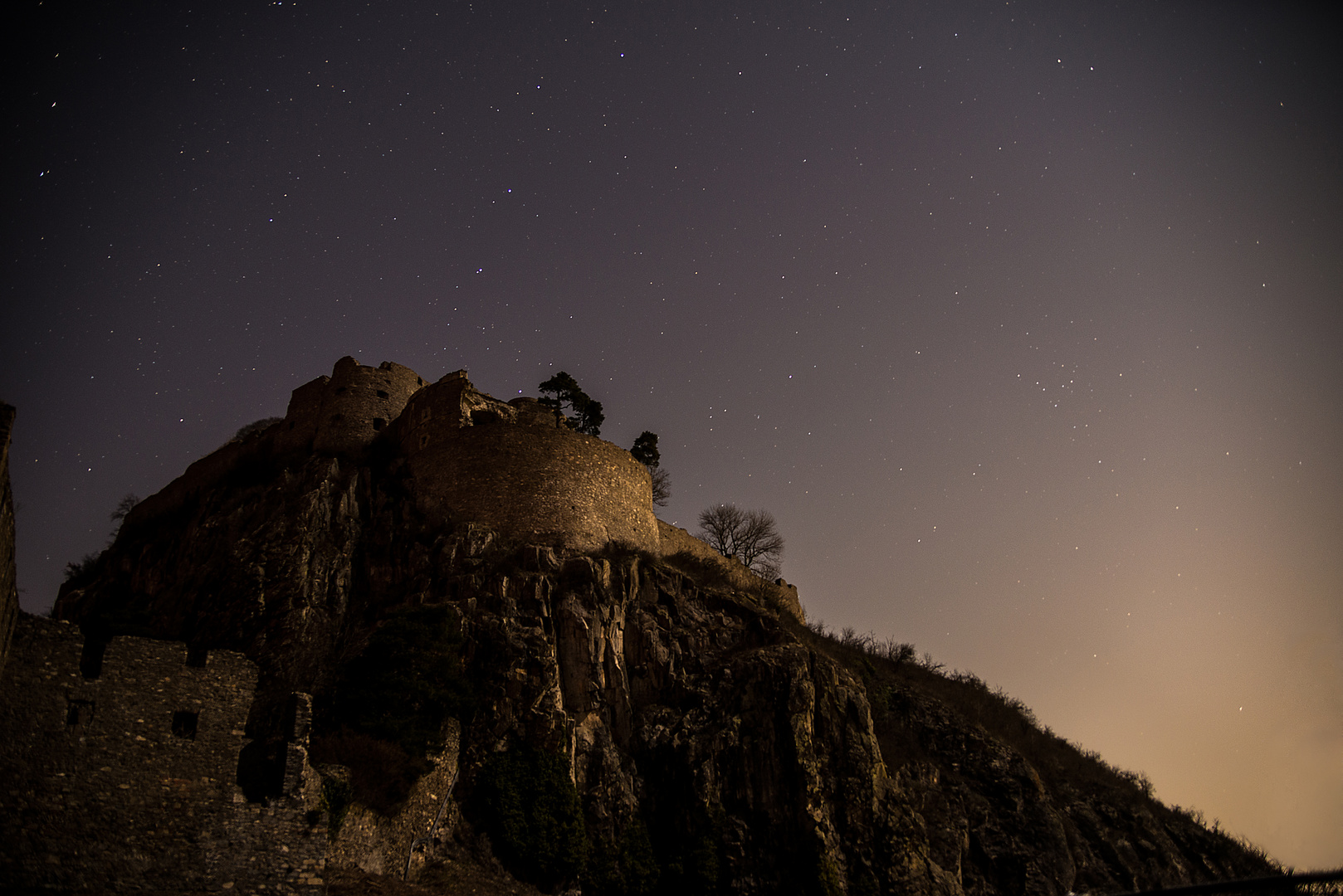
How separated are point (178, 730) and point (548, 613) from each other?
12.6 meters

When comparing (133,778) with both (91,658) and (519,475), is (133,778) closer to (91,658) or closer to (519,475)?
(91,658)

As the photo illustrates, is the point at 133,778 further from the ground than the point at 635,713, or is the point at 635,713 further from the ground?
the point at 635,713

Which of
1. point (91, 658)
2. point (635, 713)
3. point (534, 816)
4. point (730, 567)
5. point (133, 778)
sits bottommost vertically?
point (534, 816)

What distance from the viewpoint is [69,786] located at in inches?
617

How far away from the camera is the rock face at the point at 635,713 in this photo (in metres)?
25.0

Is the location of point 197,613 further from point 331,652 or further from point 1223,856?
point 1223,856

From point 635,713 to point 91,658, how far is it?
1568 cm

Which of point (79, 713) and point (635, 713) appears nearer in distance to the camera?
point (79, 713)

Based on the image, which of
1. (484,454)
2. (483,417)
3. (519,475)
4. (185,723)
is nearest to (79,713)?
(185,723)

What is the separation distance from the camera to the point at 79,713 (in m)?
16.3

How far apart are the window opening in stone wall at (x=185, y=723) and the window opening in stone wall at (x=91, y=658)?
5.29 ft

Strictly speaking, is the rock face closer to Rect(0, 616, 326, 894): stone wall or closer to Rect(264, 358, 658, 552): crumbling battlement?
Rect(264, 358, 658, 552): crumbling battlement

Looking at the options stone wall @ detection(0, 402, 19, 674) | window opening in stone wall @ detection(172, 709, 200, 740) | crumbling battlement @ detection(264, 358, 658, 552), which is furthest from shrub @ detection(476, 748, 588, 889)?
stone wall @ detection(0, 402, 19, 674)

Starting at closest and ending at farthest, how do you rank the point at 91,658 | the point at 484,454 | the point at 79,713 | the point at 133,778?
the point at 79,713, the point at 133,778, the point at 91,658, the point at 484,454
